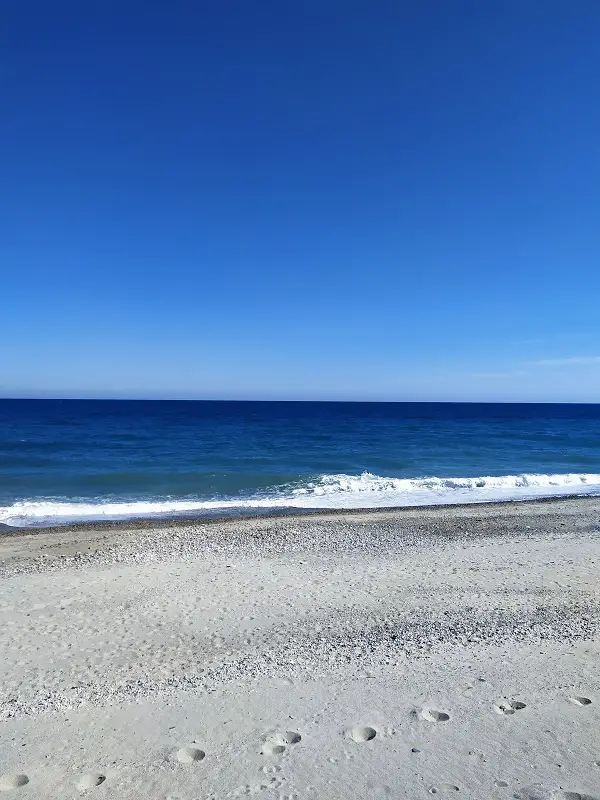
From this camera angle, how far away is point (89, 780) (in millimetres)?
4438

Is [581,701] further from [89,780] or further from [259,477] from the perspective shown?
[259,477]

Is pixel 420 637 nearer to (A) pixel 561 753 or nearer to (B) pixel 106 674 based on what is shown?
(A) pixel 561 753

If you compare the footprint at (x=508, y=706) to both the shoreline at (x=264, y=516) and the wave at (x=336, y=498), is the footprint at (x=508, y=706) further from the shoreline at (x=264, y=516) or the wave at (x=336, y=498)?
the wave at (x=336, y=498)

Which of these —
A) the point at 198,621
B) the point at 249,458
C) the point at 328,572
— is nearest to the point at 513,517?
the point at 328,572

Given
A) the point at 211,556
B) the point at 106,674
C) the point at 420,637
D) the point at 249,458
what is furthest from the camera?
the point at 249,458

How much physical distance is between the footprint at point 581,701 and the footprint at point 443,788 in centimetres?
198

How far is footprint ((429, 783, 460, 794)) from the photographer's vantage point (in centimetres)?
428

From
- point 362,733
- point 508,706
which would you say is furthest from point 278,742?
point 508,706

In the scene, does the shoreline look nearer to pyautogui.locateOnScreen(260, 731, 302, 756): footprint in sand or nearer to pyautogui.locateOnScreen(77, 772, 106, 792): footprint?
pyautogui.locateOnScreen(260, 731, 302, 756): footprint in sand

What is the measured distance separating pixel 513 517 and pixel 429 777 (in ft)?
41.6

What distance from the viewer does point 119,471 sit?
82.3 ft

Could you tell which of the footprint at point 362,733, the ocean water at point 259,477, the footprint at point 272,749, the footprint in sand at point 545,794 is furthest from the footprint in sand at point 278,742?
the ocean water at point 259,477

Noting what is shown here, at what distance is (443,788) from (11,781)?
3.50 metres

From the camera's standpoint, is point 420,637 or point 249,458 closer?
point 420,637
